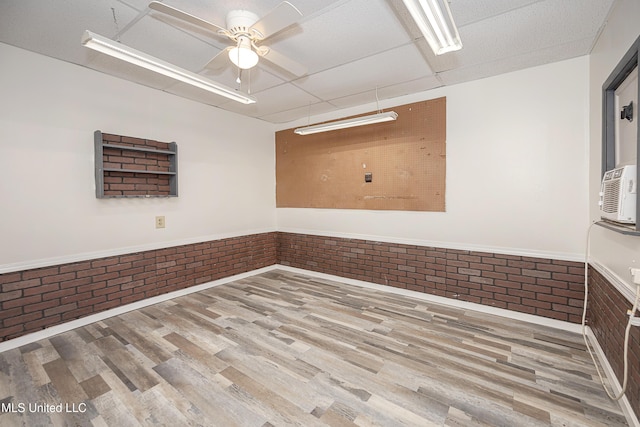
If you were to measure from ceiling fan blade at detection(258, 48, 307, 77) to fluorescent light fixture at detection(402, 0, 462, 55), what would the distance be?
107cm

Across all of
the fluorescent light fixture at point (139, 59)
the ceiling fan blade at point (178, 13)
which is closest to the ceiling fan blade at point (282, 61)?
the ceiling fan blade at point (178, 13)

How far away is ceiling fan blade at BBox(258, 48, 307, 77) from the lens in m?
2.26

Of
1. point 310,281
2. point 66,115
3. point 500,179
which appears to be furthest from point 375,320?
point 66,115

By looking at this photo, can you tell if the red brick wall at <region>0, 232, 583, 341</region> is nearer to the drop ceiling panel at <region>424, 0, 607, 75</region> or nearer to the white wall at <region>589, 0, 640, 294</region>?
the white wall at <region>589, 0, 640, 294</region>

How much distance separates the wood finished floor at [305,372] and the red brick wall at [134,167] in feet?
4.89

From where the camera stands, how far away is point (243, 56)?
2.21m

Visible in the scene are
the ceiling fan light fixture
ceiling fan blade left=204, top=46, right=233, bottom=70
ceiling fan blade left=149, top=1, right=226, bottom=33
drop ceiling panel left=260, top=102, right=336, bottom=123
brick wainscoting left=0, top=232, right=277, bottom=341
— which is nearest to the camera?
→ ceiling fan blade left=149, top=1, right=226, bottom=33

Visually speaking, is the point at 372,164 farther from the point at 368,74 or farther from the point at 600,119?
the point at 600,119

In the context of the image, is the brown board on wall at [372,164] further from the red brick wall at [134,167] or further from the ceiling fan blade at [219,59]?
the ceiling fan blade at [219,59]

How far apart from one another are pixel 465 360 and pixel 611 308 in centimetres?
113

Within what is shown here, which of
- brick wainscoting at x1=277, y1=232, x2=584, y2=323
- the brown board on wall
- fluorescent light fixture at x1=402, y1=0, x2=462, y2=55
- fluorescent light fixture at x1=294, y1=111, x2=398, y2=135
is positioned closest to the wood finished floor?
brick wainscoting at x1=277, y1=232, x2=584, y2=323

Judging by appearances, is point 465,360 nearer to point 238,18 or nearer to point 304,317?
point 304,317

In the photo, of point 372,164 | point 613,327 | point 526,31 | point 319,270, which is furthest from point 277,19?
point 319,270

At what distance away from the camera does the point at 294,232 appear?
5.18m
